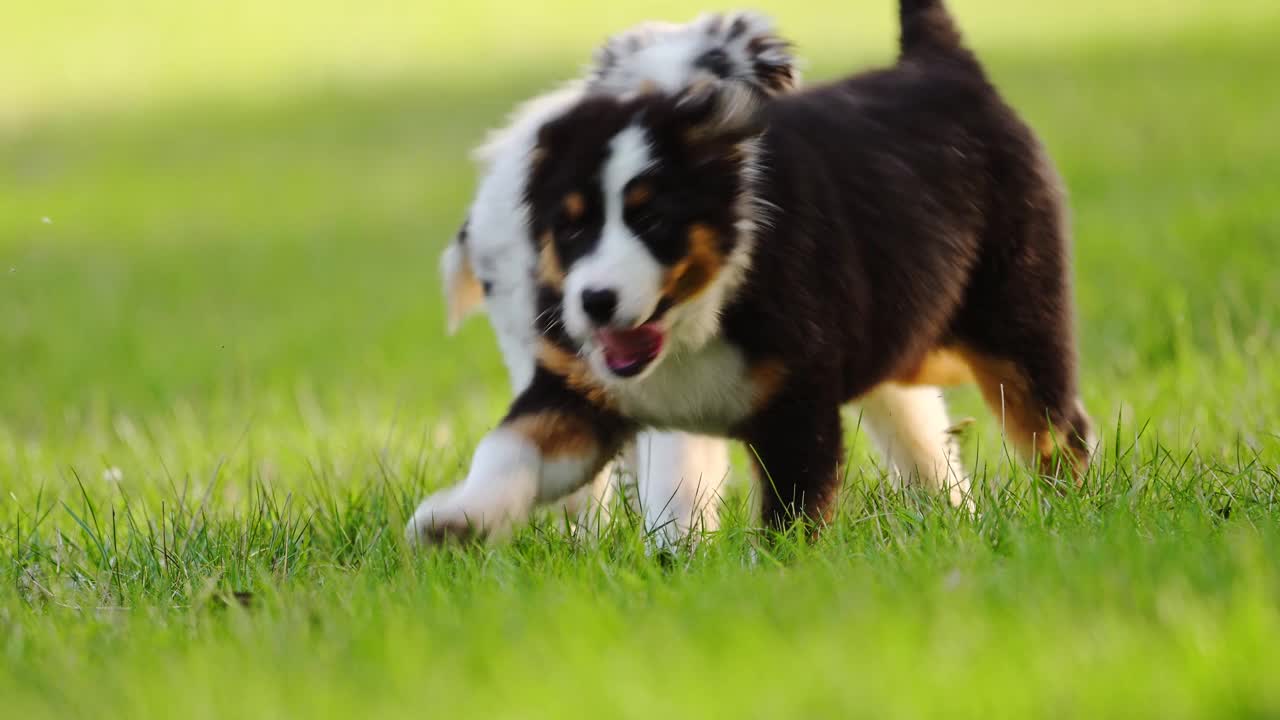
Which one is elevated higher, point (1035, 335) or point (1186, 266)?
point (1035, 335)

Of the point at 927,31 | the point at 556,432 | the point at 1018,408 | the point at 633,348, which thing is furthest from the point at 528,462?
the point at 927,31

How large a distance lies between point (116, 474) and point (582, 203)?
197 cm

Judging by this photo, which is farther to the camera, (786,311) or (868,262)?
(868,262)

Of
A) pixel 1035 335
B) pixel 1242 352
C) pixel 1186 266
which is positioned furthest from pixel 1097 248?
pixel 1035 335

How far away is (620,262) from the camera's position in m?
3.65

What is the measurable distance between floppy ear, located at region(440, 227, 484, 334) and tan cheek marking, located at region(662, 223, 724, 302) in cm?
156

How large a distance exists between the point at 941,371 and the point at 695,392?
1254 millimetres

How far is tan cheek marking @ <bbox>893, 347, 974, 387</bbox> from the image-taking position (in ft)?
15.7

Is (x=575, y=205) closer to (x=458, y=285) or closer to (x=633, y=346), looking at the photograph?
(x=633, y=346)

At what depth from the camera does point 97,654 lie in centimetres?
311

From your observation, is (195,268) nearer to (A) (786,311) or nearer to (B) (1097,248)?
(B) (1097,248)

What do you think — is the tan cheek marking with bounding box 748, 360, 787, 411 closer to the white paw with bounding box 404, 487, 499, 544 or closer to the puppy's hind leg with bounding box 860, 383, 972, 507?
the white paw with bounding box 404, 487, 499, 544

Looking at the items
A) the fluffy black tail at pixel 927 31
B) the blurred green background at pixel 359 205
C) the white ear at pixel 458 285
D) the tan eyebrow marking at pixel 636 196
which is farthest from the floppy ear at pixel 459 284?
the tan eyebrow marking at pixel 636 196

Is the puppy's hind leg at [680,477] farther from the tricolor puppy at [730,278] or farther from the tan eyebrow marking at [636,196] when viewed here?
the tan eyebrow marking at [636,196]
